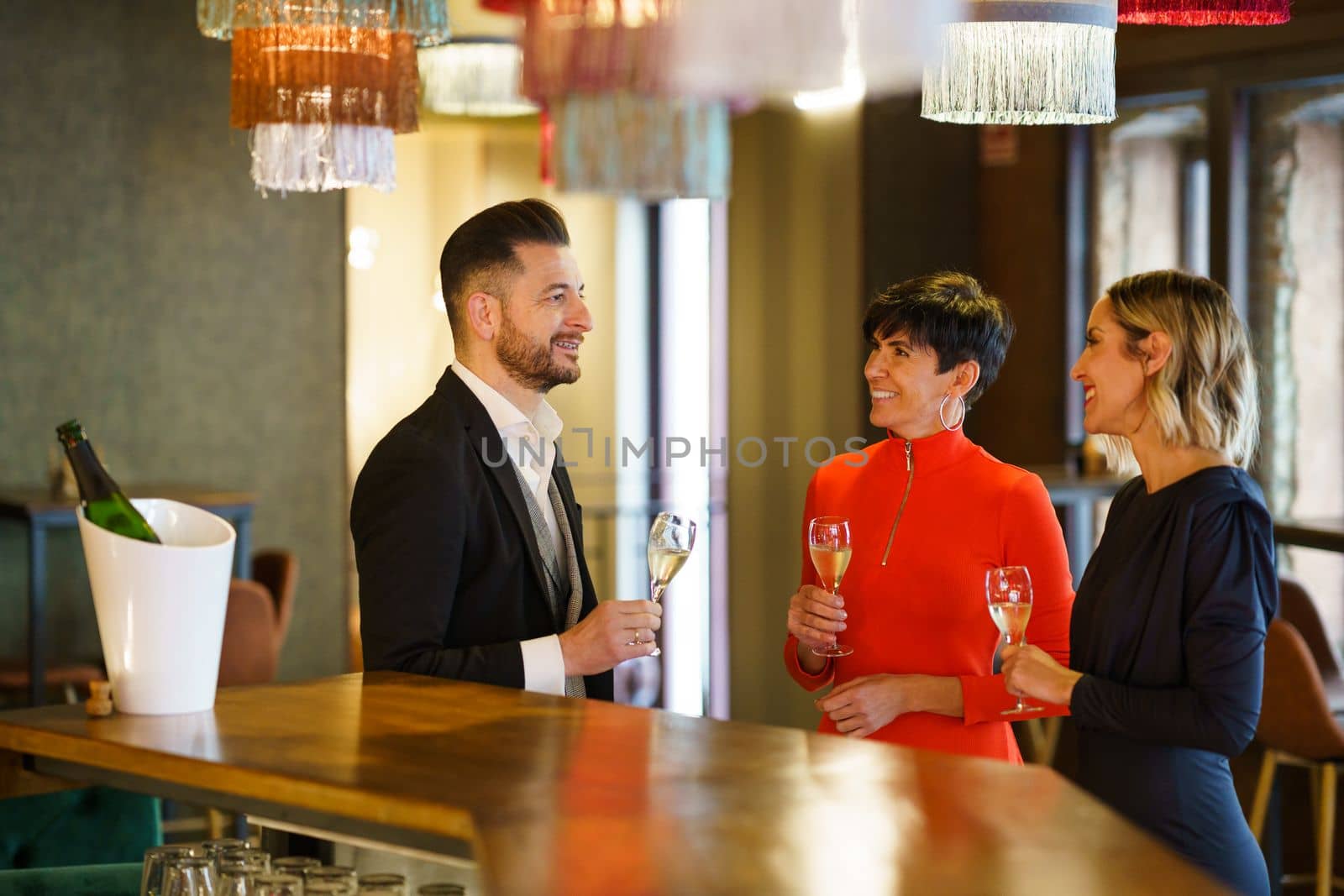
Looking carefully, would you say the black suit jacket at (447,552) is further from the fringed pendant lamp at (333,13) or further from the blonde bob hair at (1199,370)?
the blonde bob hair at (1199,370)

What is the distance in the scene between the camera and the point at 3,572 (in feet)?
18.6

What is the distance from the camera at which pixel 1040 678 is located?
2143 millimetres

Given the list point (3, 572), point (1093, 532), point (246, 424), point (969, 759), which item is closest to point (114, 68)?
point (246, 424)

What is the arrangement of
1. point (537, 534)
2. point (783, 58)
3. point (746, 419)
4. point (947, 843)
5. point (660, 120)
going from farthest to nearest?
point (746, 419), point (537, 534), point (660, 120), point (783, 58), point (947, 843)

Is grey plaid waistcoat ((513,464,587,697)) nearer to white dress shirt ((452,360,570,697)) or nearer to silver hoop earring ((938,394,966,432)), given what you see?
white dress shirt ((452,360,570,697))

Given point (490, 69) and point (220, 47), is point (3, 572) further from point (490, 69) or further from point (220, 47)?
point (490, 69)

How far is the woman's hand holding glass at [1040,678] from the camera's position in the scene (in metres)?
2.13

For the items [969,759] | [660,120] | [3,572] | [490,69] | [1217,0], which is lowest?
[3,572]

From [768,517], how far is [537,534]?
4.00 m

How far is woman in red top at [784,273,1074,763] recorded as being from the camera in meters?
2.43

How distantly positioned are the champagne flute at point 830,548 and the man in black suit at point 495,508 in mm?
297

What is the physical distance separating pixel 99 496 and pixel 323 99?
Result: 4.84ft

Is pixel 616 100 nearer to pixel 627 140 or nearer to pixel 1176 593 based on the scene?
pixel 627 140

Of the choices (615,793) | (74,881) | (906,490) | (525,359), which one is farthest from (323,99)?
(615,793)
